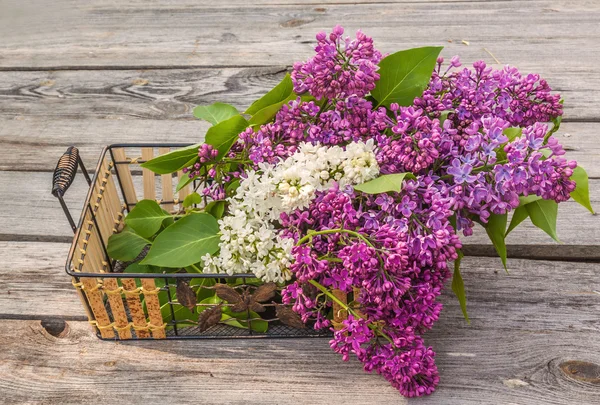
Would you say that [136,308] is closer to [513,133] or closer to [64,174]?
[64,174]

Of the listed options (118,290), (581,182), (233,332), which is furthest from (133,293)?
(581,182)

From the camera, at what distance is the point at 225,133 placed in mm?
736

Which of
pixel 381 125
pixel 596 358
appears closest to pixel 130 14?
pixel 381 125

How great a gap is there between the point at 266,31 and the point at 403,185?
0.98 metres

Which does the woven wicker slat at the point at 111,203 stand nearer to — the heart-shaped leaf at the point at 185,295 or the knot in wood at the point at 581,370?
the heart-shaped leaf at the point at 185,295

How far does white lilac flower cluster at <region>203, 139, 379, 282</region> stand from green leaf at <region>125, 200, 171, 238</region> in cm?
16

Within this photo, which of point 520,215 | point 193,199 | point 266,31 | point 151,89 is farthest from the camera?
point 266,31

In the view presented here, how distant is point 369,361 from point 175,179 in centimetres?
50

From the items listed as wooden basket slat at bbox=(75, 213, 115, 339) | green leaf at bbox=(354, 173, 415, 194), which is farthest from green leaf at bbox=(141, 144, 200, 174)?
green leaf at bbox=(354, 173, 415, 194)

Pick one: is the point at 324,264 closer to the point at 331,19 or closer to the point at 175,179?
the point at 175,179

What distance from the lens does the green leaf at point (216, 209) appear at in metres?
0.77

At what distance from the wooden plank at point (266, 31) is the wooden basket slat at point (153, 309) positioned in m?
0.77

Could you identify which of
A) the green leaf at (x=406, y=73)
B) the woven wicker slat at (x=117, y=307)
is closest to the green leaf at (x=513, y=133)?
the green leaf at (x=406, y=73)

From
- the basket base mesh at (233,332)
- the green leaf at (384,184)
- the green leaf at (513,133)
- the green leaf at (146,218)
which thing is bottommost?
the basket base mesh at (233,332)
